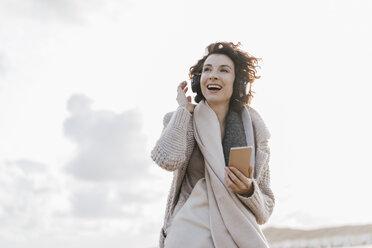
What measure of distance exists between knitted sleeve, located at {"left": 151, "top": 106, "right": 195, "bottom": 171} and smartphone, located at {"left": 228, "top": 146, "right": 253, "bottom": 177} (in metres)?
0.33

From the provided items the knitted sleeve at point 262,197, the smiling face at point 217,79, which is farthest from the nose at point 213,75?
the knitted sleeve at point 262,197

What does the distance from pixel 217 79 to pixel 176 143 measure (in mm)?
508

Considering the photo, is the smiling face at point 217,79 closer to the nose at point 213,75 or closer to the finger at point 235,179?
the nose at point 213,75

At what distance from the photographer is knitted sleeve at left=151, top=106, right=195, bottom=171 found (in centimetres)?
296

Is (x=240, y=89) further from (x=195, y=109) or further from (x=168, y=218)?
(x=168, y=218)

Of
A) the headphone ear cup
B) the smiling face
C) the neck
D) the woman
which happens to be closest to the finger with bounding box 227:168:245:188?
the woman

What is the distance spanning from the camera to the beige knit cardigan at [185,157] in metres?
2.96

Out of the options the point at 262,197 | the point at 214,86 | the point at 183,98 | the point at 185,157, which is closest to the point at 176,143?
the point at 185,157

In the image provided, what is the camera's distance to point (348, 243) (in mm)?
16703

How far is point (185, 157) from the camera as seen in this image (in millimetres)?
3025

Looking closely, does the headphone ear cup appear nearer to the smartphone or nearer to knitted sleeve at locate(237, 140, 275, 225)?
knitted sleeve at locate(237, 140, 275, 225)

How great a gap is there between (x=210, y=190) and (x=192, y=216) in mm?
181

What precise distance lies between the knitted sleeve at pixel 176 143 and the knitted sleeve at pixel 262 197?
418 mm

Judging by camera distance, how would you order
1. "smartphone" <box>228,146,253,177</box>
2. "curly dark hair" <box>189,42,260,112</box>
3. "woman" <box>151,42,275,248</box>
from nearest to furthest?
"smartphone" <box>228,146,253,177</box>
"woman" <box>151,42,275,248</box>
"curly dark hair" <box>189,42,260,112</box>
